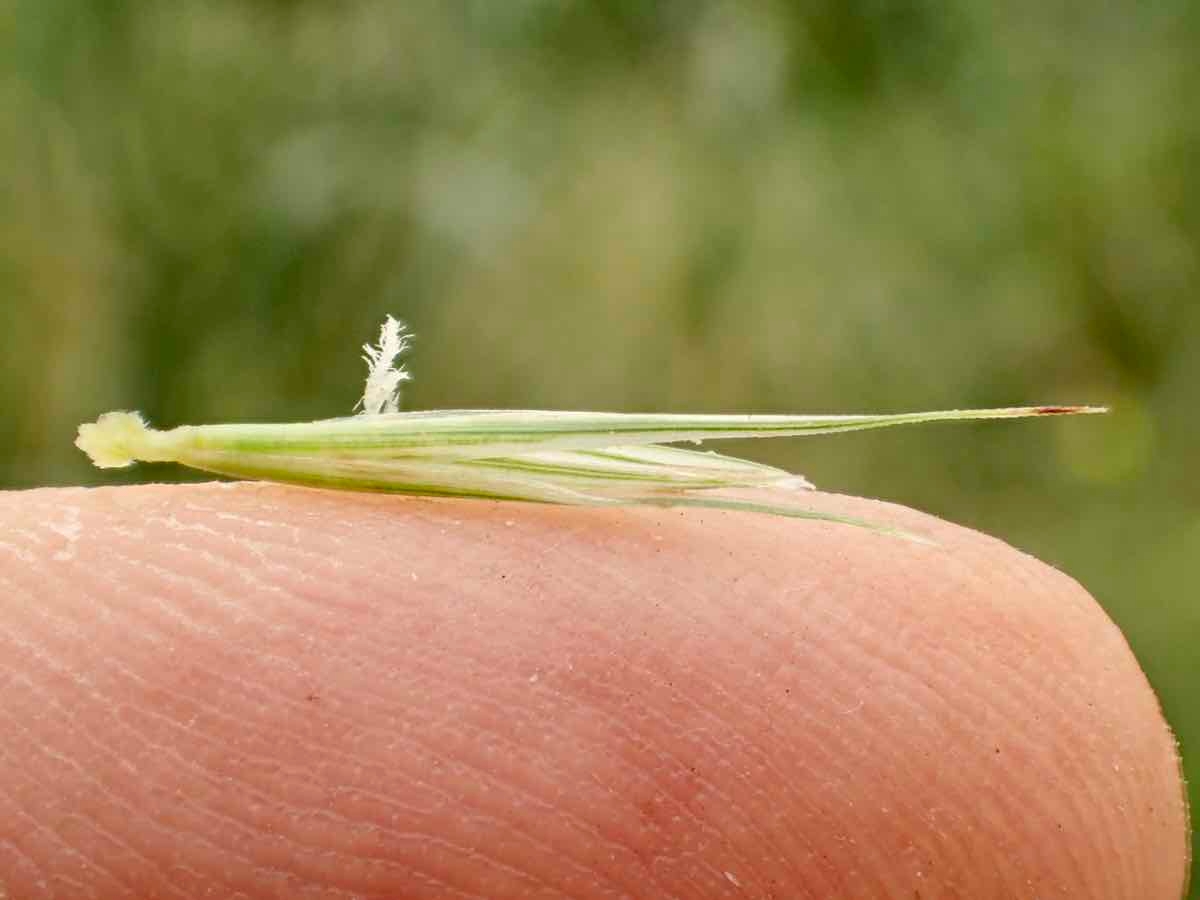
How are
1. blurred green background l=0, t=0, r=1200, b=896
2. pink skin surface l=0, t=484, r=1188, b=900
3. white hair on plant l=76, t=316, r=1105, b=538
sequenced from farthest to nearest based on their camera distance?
blurred green background l=0, t=0, r=1200, b=896
white hair on plant l=76, t=316, r=1105, b=538
pink skin surface l=0, t=484, r=1188, b=900

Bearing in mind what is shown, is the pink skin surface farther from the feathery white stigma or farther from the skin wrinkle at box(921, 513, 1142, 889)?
the feathery white stigma

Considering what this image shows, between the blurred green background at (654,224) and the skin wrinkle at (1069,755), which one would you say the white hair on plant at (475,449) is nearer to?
the skin wrinkle at (1069,755)

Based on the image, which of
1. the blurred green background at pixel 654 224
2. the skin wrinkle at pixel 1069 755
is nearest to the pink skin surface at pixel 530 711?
the skin wrinkle at pixel 1069 755

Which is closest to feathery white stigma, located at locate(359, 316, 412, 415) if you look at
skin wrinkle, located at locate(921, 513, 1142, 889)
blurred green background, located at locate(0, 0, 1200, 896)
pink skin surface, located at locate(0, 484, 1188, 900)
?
pink skin surface, located at locate(0, 484, 1188, 900)

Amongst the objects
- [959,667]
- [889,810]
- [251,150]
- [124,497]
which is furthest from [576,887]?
[251,150]

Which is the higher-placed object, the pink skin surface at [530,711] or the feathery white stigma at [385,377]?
the feathery white stigma at [385,377]
